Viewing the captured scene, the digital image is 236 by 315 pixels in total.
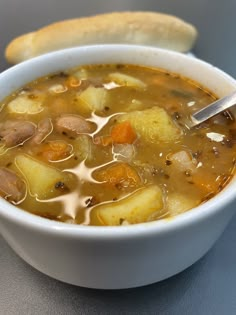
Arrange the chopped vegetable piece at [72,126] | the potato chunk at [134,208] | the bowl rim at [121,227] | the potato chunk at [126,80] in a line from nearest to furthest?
the bowl rim at [121,227] < the potato chunk at [134,208] < the chopped vegetable piece at [72,126] < the potato chunk at [126,80]

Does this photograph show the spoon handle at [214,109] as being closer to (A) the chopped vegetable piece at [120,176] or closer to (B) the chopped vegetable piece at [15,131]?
(A) the chopped vegetable piece at [120,176]

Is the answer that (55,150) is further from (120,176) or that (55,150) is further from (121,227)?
(121,227)

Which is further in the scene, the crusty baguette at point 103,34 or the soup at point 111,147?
the crusty baguette at point 103,34

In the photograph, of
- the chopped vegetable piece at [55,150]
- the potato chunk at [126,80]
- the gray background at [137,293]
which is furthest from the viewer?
the potato chunk at [126,80]

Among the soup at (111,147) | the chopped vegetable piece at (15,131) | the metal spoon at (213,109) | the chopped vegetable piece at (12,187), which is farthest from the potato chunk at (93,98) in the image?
the chopped vegetable piece at (12,187)

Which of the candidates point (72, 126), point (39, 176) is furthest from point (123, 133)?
point (39, 176)

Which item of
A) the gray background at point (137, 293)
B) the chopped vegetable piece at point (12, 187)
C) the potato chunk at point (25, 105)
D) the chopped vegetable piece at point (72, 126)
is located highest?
the chopped vegetable piece at point (72, 126)
